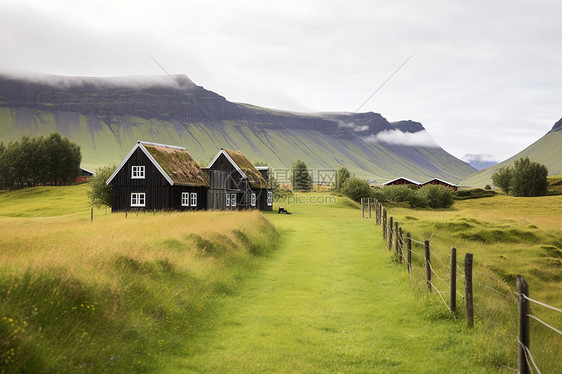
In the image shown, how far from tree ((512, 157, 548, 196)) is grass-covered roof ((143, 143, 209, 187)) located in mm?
99500

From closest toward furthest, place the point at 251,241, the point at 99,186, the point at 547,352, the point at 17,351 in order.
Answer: the point at 17,351
the point at 547,352
the point at 251,241
the point at 99,186

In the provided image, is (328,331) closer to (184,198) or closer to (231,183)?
(184,198)

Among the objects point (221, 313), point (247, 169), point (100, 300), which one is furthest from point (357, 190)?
point (100, 300)

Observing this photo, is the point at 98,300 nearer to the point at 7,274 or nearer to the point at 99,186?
the point at 7,274

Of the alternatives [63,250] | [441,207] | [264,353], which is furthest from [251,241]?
[441,207]

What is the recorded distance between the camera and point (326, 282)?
54.5 ft

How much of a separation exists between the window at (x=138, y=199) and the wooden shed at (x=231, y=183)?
8.19 meters

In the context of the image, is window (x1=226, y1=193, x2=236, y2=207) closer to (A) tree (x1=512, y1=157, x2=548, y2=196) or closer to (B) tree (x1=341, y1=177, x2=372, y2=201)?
(B) tree (x1=341, y1=177, x2=372, y2=201)

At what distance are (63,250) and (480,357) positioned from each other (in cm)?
1123

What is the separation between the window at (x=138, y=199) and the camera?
148ft

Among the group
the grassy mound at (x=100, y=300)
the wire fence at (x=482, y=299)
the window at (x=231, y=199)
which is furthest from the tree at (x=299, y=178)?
the grassy mound at (x=100, y=300)

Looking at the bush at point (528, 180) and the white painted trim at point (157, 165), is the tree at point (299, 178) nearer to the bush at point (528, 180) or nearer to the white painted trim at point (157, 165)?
the bush at point (528, 180)

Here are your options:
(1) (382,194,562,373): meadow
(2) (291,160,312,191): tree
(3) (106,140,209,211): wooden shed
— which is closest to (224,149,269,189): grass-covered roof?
(3) (106,140,209,211): wooden shed

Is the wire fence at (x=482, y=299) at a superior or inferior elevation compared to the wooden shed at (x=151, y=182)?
inferior
